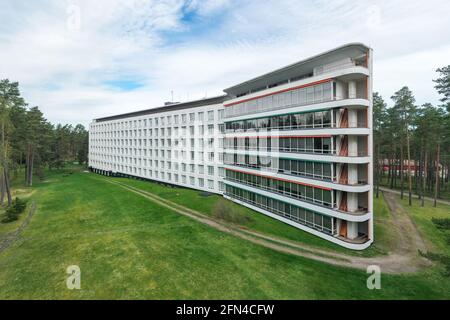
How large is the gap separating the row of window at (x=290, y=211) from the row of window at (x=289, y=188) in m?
1.49

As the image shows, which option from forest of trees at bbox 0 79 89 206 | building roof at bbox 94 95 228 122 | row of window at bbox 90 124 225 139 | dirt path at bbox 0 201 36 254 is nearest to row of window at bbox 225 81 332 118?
building roof at bbox 94 95 228 122

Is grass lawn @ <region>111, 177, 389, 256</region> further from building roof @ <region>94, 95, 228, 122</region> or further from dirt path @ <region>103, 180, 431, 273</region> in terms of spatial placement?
building roof @ <region>94, 95, 228, 122</region>

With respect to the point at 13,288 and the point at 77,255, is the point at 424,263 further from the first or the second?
the point at 13,288

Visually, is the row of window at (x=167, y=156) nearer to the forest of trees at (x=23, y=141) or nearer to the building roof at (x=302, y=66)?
the building roof at (x=302, y=66)

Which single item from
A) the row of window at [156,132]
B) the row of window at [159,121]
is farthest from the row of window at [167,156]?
the row of window at [159,121]

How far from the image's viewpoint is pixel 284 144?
99.5 feet

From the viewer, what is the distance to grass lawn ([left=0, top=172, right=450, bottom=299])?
16.5m

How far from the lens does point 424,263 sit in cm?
2100

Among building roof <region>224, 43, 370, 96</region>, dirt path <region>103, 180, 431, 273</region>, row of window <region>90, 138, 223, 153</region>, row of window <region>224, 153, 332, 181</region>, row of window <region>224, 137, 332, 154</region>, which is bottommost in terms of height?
dirt path <region>103, 180, 431, 273</region>

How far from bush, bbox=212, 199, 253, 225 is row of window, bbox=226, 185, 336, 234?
406 cm

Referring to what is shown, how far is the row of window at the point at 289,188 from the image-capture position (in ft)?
83.5

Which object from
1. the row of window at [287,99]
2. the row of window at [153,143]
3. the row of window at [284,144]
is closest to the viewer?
the row of window at [287,99]

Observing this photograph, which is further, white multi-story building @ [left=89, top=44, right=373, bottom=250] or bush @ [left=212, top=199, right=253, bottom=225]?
bush @ [left=212, top=199, right=253, bottom=225]

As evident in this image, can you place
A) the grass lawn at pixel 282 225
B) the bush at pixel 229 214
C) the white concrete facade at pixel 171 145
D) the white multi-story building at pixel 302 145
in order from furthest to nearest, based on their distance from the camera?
the white concrete facade at pixel 171 145 → the bush at pixel 229 214 → the white multi-story building at pixel 302 145 → the grass lawn at pixel 282 225
